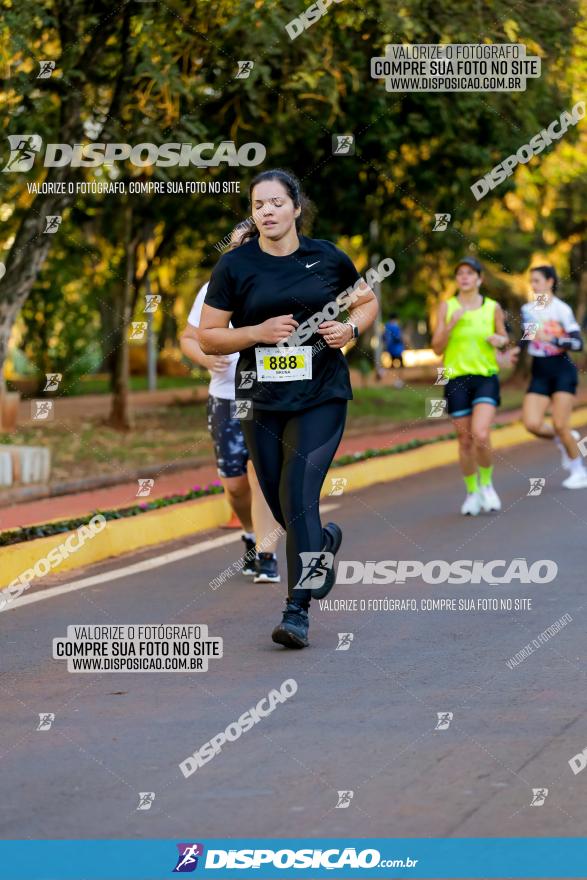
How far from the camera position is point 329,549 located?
7.91 meters

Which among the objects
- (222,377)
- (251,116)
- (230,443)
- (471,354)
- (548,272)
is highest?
(251,116)

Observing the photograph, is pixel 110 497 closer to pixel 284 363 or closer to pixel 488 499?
pixel 488 499

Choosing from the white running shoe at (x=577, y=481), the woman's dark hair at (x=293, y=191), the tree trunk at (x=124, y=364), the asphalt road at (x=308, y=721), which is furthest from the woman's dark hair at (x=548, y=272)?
the tree trunk at (x=124, y=364)

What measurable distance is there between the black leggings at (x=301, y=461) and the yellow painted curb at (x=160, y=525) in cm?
278

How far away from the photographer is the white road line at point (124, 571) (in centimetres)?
943

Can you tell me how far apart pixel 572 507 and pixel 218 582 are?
417 centimetres

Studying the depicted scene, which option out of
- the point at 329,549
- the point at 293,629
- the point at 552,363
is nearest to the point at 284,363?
the point at 329,549

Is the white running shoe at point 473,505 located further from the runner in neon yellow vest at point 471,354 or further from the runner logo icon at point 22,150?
the runner logo icon at point 22,150

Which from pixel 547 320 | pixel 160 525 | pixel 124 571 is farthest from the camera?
pixel 547 320

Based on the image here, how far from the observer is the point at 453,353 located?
41.3 feet

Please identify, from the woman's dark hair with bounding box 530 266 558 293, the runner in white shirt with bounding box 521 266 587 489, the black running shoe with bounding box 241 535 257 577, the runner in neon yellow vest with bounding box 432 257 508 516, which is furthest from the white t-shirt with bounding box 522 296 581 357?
the black running shoe with bounding box 241 535 257 577

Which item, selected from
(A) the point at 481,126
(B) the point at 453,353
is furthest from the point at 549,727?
(A) the point at 481,126

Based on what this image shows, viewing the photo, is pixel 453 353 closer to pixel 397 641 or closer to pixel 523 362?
→ pixel 397 641

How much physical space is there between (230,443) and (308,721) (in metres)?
3.94
